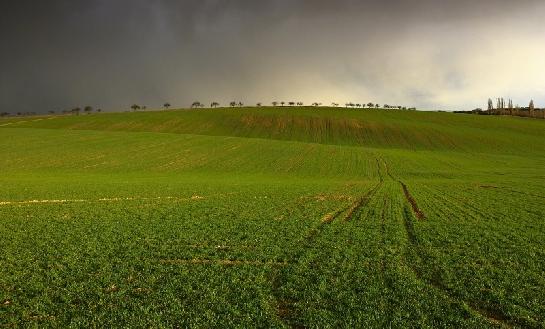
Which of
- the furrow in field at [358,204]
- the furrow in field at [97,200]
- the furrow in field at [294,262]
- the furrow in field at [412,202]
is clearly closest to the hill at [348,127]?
the furrow in field at [412,202]

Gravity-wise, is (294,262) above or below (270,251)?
below

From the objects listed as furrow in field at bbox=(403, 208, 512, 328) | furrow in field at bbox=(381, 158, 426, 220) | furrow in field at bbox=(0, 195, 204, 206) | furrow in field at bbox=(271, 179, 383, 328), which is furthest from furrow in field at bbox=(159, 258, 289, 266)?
furrow in field at bbox=(0, 195, 204, 206)

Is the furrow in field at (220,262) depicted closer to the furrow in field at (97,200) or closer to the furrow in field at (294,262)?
the furrow in field at (294,262)

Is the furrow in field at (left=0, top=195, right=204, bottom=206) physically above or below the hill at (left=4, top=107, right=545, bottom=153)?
below

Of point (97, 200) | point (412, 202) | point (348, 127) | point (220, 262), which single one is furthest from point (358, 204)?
point (348, 127)

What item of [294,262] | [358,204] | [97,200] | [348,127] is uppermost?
[348,127]

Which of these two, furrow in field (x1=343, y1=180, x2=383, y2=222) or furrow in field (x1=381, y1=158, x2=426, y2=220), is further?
furrow in field (x1=381, y1=158, x2=426, y2=220)

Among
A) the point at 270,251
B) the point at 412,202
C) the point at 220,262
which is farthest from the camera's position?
the point at 412,202

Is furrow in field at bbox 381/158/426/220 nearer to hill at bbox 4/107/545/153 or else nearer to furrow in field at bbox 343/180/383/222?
furrow in field at bbox 343/180/383/222

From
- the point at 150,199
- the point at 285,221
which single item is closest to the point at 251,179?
the point at 150,199

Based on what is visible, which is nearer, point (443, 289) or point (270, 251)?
point (443, 289)

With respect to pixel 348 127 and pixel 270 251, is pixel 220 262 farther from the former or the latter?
pixel 348 127

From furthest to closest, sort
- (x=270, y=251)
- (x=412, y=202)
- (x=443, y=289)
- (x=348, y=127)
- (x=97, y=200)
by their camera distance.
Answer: (x=348, y=127), (x=412, y=202), (x=97, y=200), (x=270, y=251), (x=443, y=289)

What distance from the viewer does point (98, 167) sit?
193ft
